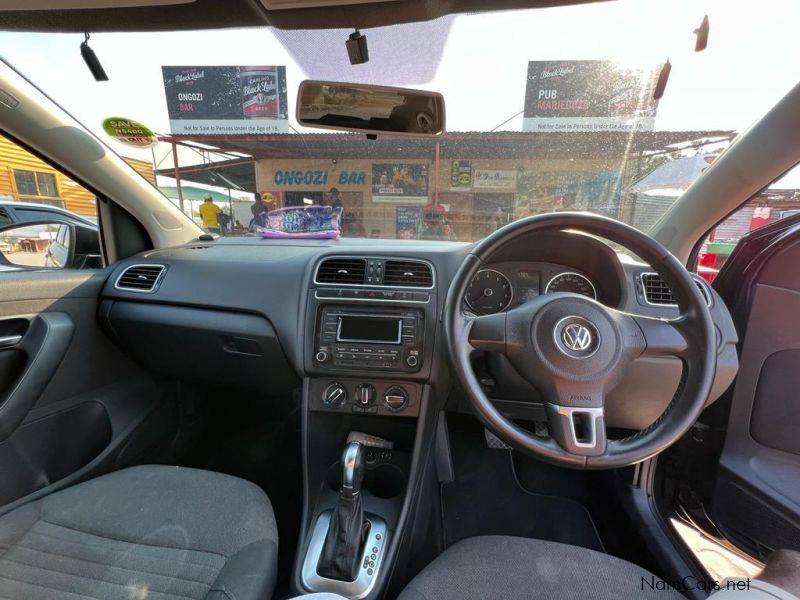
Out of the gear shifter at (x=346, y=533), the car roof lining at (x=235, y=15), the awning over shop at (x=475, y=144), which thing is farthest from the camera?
the awning over shop at (x=475, y=144)

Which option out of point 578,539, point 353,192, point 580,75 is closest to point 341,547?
point 578,539

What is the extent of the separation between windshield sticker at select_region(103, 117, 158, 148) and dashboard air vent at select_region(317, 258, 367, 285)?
99 centimetres

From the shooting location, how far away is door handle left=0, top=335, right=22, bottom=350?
1.48 meters

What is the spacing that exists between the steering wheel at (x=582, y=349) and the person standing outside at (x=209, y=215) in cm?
177

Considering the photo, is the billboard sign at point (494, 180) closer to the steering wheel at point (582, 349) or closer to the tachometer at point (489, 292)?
the tachometer at point (489, 292)

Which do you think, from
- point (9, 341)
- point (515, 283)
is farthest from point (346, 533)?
point (9, 341)

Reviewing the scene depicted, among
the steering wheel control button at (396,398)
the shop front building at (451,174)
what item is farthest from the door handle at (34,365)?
the steering wheel control button at (396,398)

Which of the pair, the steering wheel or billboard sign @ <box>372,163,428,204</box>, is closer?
the steering wheel

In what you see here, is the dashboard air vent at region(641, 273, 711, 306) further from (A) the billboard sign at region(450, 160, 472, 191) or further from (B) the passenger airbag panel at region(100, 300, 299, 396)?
(B) the passenger airbag panel at region(100, 300, 299, 396)

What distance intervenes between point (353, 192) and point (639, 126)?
1266mm

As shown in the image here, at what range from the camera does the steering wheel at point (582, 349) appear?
1026 millimetres

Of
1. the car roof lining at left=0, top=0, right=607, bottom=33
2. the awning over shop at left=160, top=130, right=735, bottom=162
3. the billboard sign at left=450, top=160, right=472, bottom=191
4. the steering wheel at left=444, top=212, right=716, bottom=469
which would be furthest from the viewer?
the billboard sign at left=450, top=160, right=472, bottom=191

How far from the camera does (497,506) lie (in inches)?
78.0

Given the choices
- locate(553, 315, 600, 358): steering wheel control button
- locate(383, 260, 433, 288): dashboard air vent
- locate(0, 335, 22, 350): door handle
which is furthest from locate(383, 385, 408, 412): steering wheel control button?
locate(0, 335, 22, 350): door handle
